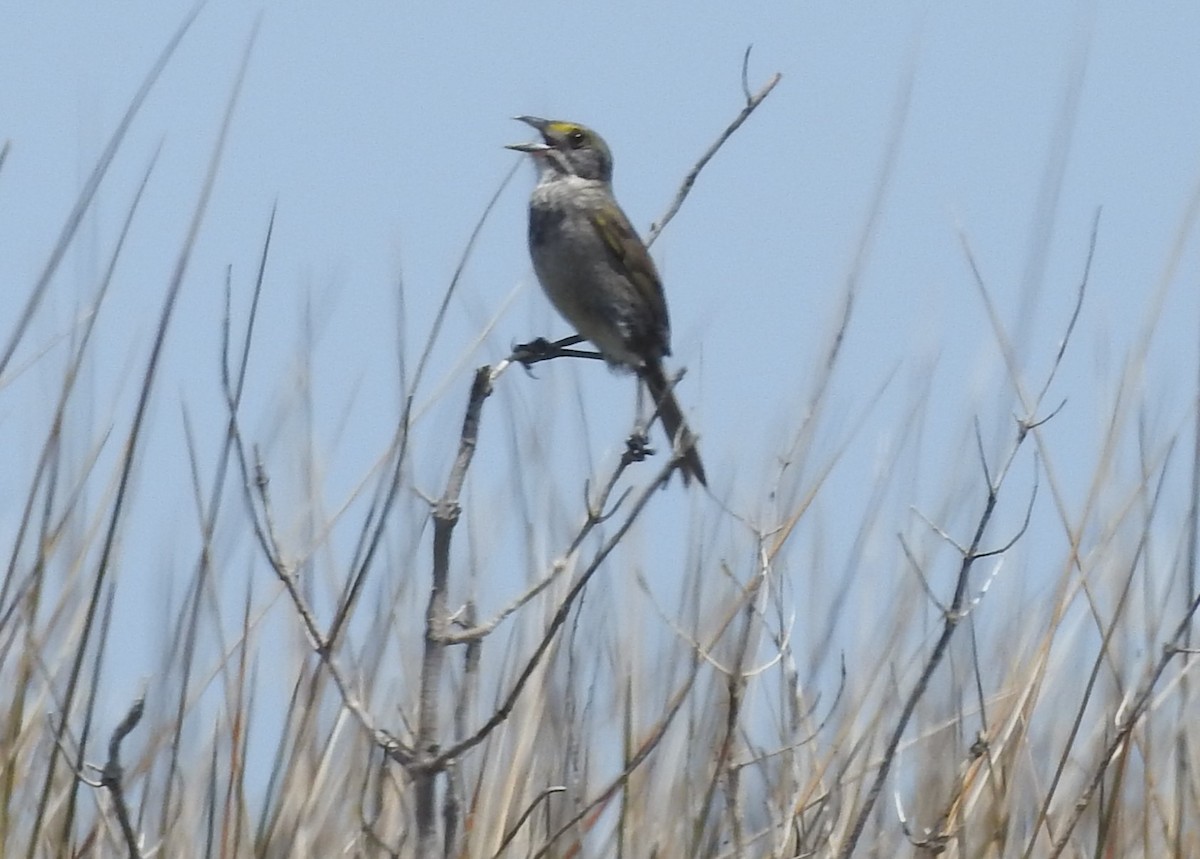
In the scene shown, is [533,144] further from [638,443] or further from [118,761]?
[118,761]

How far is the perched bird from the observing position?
363 cm

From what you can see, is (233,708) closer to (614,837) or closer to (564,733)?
(564,733)

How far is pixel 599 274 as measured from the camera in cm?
365

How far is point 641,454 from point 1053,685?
110cm

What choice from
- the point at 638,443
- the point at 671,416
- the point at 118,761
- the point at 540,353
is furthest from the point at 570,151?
the point at 118,761

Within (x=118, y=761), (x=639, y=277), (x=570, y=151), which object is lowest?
(x=118, y=761)

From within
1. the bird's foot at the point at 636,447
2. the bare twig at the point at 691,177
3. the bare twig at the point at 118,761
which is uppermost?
the bare twig at the point at 691,177

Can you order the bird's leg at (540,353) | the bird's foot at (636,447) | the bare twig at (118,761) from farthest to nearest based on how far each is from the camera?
the bird's leg at (540,353), the bird's foot at (636,447), the bare twig at (118,761)

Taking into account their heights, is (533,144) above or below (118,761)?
above

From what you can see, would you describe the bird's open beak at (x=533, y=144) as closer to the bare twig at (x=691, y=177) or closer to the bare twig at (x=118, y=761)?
the bare twig at (x=691, y=177)

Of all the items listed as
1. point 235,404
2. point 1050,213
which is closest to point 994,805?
point 1050,213

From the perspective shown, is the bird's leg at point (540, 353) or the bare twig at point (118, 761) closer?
the bare twig at point (118, 761)

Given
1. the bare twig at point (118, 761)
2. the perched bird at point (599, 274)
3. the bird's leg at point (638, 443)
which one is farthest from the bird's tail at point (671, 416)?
the bare twig at point (118, 761)

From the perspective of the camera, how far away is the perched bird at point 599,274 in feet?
11.9
